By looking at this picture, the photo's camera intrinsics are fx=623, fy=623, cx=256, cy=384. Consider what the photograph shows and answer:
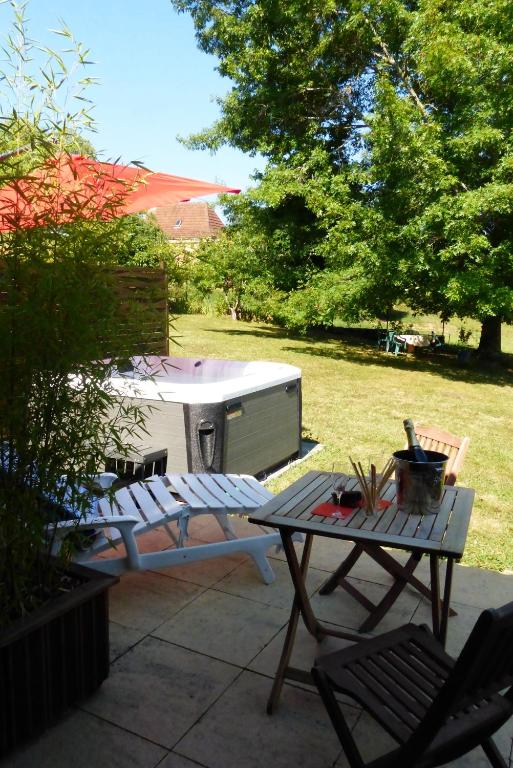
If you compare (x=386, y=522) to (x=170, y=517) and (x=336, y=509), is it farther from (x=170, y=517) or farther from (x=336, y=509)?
(x=170, y=517)

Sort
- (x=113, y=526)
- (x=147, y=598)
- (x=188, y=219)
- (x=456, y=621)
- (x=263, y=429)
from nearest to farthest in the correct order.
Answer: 1. (x=113, y=526)
2. (x=456, y=621)
3. (x=147, y=598)
4. (x=263, y=429)
5. (x=188, y=219)

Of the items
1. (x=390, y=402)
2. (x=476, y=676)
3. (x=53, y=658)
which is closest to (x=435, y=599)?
(x=476, y=676)

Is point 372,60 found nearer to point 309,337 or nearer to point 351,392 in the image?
point 309,337

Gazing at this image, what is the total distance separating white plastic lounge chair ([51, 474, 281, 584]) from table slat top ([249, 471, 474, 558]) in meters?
0.59

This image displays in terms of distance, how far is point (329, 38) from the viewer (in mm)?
12312

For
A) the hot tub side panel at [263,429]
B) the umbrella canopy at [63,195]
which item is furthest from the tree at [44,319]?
the hot tub side panel at [263,429]

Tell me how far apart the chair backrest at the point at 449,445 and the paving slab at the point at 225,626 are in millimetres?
1174

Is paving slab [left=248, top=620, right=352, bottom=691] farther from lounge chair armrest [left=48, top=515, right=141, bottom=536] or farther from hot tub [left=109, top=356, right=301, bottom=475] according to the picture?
hot tub [left=109, top=356, right=301, bottom=475]

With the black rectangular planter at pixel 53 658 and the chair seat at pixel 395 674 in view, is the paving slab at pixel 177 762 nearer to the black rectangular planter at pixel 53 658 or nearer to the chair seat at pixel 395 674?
the black rectangular planter at pixel 53 658

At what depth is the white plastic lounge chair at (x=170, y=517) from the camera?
8.43 feet

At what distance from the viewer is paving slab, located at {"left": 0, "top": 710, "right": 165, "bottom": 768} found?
180cm

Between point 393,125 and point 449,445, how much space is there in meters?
8.37

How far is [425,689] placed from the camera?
5.55ft

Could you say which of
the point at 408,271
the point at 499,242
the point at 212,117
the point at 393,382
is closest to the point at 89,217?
the point at 393,382
